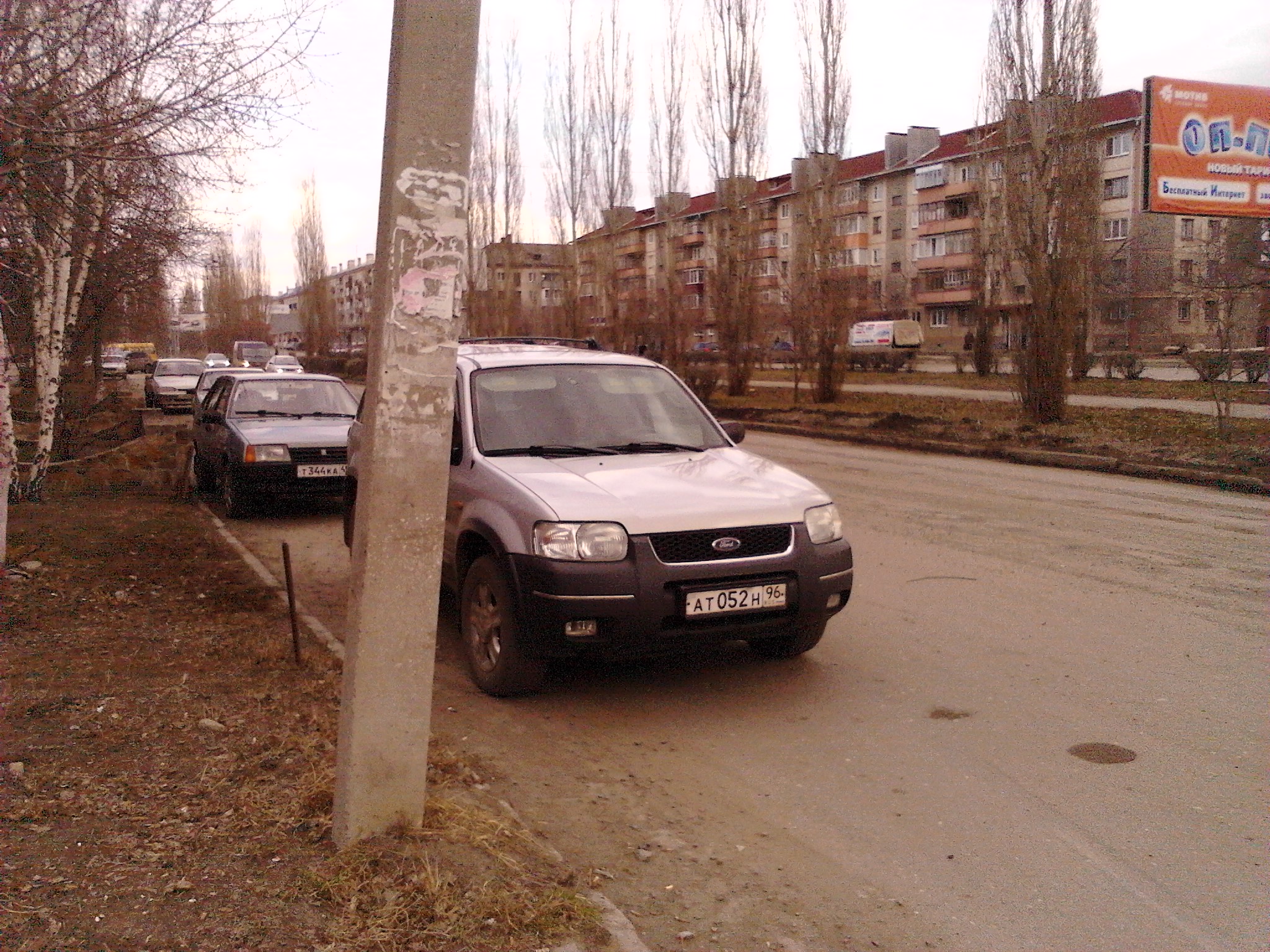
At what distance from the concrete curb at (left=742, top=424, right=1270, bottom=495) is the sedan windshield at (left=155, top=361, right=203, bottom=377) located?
20.6 metres

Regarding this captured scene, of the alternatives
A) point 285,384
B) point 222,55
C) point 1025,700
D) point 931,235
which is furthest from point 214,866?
point 931,235

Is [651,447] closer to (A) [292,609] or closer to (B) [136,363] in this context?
(A) [292,609]

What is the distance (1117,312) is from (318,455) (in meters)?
52.1

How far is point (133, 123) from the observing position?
249 inches

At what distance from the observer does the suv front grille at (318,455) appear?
11.4 meters

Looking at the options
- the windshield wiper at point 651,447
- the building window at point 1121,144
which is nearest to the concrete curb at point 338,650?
the windshield wiper at point 651,447

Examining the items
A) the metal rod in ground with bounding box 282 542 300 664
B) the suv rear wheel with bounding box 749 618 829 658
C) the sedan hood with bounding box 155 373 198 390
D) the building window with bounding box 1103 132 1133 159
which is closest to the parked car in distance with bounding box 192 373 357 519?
the metal rod in ground with bounding box 282 542 300 664

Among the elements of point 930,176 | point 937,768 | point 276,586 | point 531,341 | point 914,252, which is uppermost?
point 930,176

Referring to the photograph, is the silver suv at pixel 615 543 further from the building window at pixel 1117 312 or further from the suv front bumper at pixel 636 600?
the building window at pixel 1117 312

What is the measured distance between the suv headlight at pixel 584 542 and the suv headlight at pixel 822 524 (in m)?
0.99

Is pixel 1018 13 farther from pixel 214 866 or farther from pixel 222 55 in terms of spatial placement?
pixel 214 866

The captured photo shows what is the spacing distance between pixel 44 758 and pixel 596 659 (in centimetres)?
228

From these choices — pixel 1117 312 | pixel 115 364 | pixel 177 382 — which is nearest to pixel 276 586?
pixel 177 382

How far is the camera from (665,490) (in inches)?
210
